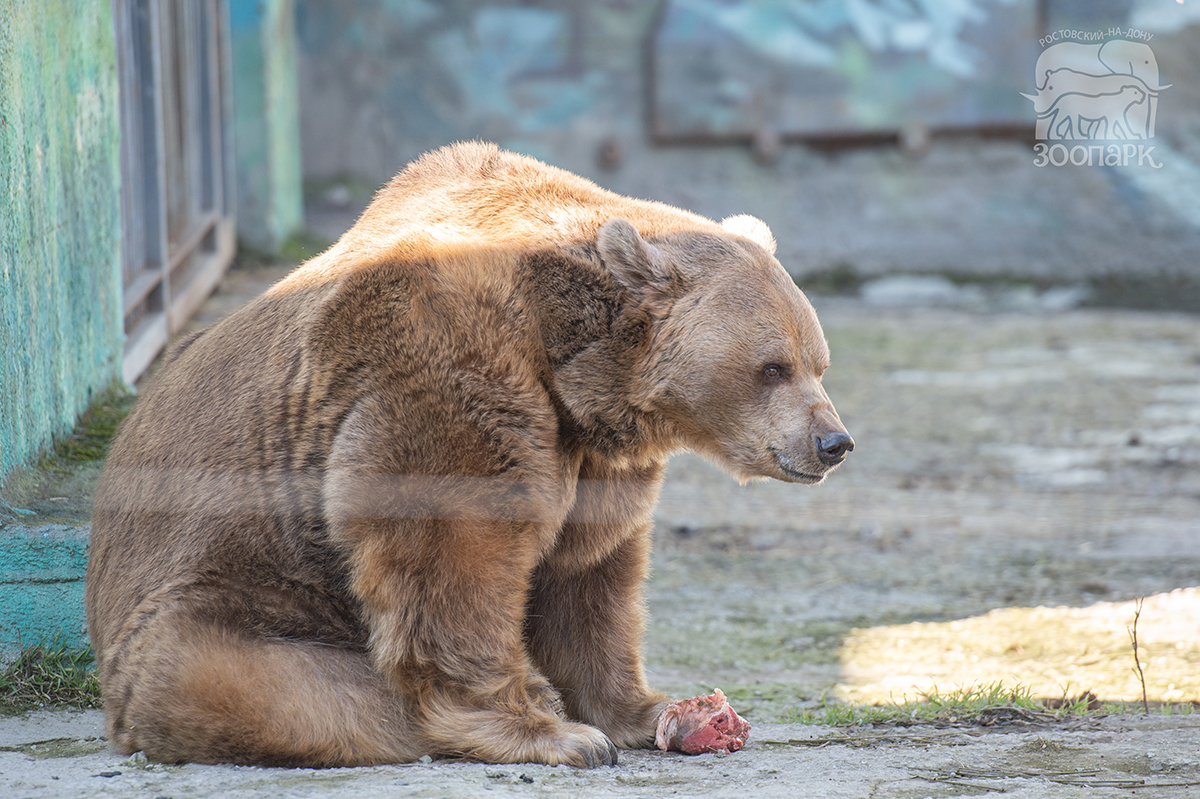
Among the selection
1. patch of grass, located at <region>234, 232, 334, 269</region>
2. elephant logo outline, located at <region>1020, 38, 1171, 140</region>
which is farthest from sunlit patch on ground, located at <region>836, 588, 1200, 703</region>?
elephant logo outline, located at <region>1020, 38, 1171, 140</region>

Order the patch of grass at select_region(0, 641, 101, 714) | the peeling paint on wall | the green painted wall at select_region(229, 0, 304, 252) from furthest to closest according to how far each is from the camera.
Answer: the peeling paint on wall
the green painted wall at select_region(229, 0, 304, 252)
the patch of grass at select_region(0, 641, 101, 714)

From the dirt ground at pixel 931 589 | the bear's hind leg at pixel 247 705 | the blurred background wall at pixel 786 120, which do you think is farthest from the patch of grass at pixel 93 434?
the blurred background wall at pixel 786 120

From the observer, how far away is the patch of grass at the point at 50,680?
3412mm

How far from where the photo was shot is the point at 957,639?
14.2ft

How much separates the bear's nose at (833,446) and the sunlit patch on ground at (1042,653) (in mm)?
1102

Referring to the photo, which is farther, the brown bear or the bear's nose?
the bear's nose

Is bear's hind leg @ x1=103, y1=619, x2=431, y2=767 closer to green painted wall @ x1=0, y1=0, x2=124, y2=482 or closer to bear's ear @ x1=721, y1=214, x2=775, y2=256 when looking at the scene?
green painted wall @ x1=0, y1=0, x2=124, y2=482

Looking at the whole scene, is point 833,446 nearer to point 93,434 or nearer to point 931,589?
point 931,589

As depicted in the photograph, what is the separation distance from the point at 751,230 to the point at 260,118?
21.3 ft

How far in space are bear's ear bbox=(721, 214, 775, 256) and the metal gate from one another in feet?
9.66

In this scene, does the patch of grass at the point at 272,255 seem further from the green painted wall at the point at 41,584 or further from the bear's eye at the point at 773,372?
the bear's eye at the point at 773,372

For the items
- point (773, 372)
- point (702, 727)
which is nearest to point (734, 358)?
point (773, 372)

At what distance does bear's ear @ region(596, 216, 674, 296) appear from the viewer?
9.68ft

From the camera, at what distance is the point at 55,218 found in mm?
4016
